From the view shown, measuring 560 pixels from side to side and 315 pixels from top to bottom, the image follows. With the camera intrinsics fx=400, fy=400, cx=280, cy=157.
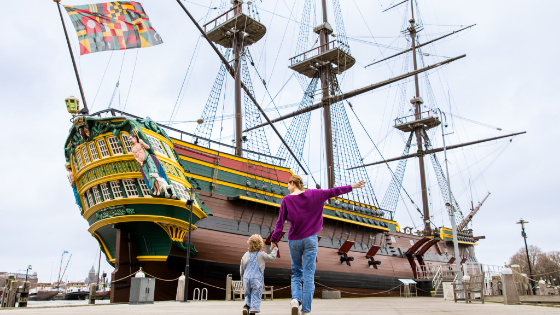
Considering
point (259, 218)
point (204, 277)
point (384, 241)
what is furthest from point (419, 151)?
point (204, 277)

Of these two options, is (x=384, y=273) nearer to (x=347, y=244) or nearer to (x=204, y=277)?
(x=347, y=244)

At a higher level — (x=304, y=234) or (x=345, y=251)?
(x=345, y=251)

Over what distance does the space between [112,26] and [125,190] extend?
4904mm

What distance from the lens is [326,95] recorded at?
25.3 metres

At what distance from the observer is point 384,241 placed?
22.5 m

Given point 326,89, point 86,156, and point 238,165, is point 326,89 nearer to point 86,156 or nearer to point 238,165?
point 238,165

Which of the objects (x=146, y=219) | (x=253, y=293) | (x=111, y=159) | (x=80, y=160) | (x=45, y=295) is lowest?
(x=45, y=295)

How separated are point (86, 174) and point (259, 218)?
6090mm

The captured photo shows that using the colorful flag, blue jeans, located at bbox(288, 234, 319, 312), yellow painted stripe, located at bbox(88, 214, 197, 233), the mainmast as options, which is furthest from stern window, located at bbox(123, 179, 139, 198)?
the mainmast

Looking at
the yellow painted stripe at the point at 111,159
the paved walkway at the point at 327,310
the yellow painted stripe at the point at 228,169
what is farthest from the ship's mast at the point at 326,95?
the paved walkway at the point at 327,310

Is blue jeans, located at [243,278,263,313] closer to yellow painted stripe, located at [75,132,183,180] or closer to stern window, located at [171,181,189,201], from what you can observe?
stern window, located at [171,181,189,201]

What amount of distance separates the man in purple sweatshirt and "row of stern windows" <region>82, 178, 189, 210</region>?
25.3ft

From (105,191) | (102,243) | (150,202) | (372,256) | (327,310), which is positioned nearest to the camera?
(327,310)

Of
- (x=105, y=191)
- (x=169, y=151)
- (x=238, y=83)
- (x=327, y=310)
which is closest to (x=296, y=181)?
(x=327, y=310)
